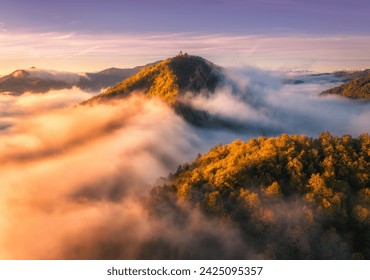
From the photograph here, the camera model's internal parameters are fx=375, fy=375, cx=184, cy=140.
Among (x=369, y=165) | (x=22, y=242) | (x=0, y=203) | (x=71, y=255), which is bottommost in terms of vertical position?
(x=0, y=203)

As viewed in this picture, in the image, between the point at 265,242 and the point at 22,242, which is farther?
the point at 22,242

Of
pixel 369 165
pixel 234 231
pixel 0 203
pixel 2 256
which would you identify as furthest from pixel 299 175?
pixel 0 203

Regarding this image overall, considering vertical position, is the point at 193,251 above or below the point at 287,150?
below

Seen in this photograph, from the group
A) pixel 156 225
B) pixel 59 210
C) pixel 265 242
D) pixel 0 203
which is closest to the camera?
pixel 265 242
